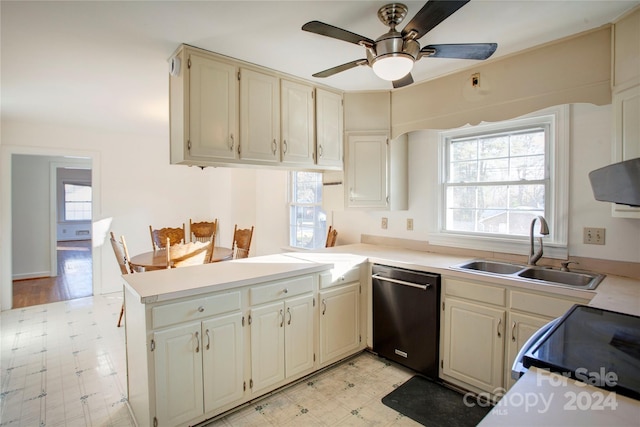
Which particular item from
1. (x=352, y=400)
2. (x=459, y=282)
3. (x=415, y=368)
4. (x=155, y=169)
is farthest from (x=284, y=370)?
(x=155, y=169)

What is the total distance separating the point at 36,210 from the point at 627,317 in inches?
290

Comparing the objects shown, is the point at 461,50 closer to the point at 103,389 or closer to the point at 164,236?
the point at 103,389

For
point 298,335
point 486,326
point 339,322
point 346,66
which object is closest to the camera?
point 346,66

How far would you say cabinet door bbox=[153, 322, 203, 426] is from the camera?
1.73 m

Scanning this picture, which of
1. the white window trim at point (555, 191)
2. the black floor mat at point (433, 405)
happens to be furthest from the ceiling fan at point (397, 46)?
the black floor mat at point (433, 405)

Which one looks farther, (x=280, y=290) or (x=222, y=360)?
(x=280, y=290)

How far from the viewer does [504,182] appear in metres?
2.63

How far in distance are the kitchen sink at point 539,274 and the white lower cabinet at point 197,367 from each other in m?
1.58

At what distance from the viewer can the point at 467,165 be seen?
2.89 meters

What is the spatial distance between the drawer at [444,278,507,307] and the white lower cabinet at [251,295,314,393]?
99 centimetres

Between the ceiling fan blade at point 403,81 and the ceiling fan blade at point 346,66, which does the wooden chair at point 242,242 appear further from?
the ceiling fan blade at point 403,81

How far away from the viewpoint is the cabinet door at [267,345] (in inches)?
82.7

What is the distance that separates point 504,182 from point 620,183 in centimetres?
171

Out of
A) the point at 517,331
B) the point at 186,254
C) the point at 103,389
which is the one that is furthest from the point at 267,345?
the point at 517,331
